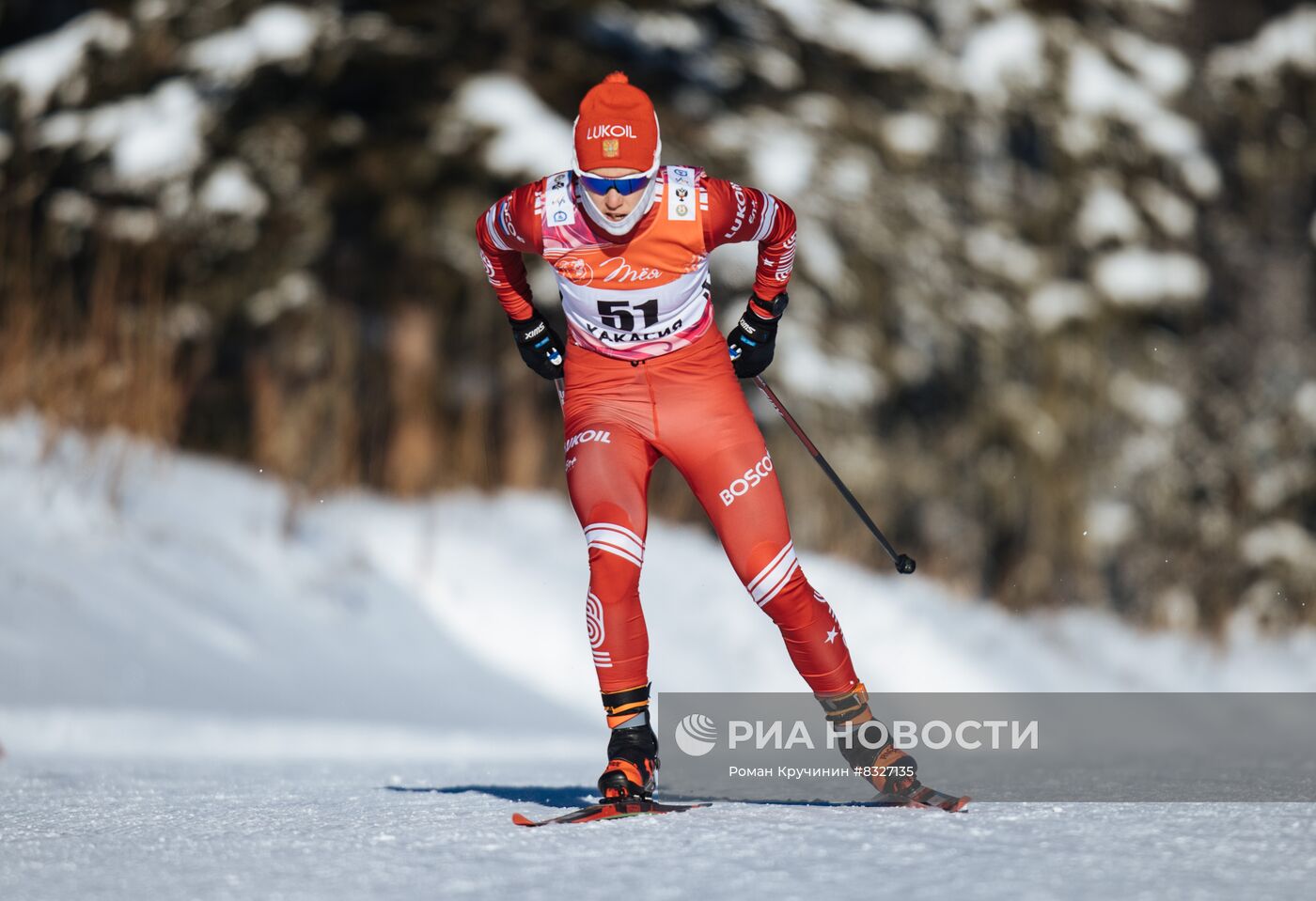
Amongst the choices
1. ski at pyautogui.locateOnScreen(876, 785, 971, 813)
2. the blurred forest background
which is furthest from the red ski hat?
the blurred forest background

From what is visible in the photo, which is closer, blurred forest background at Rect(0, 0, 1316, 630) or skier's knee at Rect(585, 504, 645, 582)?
skier's knee at Rect(585, 504, 645, 582)

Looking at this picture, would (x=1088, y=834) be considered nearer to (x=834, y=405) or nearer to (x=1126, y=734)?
(x=1126, y=734)

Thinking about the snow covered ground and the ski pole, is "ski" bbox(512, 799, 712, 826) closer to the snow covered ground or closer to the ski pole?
the snow covered ground

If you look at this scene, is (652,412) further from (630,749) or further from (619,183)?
(630,749)

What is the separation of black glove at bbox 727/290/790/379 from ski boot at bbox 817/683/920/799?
0.96 m

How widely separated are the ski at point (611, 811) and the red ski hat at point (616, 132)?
157cm

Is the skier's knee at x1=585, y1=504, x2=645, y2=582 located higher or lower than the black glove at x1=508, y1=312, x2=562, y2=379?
lower

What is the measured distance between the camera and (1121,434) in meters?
15.3

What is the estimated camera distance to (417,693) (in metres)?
8.20

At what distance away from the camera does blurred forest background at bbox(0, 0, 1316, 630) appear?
11617mm

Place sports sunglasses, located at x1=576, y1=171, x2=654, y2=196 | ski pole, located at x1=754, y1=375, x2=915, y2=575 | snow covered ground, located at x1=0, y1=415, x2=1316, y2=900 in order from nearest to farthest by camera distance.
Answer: snow covered ground, located at x1=0, y1=415, x2=1316, y2=900, sports sunglasses, located at x1=576, y1=171, x2=654, y2=196, ski pole, located at x1=754, y1=375, x2=915, y2=575

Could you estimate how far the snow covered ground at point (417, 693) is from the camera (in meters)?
2.92

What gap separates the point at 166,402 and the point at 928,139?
8225 millimetres

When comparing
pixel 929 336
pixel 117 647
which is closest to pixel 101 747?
pixel 117 647
